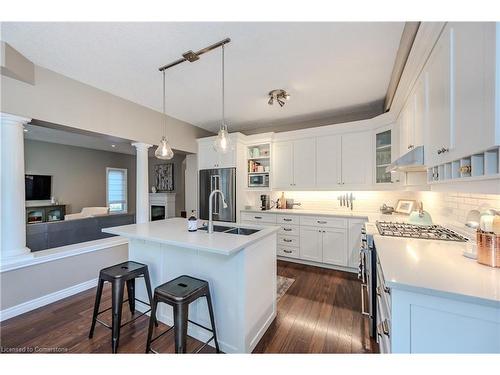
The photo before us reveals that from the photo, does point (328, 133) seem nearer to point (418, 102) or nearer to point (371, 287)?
point (418, 102)

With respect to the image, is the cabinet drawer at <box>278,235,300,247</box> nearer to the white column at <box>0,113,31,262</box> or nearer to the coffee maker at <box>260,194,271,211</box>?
the coffee maker at <box>260,194,271,211</box>

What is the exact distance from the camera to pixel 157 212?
21.9 ft

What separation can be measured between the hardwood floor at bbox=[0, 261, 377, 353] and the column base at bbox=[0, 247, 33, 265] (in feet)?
1.91

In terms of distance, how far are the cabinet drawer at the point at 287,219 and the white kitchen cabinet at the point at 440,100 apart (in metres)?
2.23

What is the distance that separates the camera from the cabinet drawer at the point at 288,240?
3555 mm

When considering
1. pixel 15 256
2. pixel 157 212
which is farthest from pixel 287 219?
pixel 157 212

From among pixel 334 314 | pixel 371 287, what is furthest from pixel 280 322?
pixel 371 287

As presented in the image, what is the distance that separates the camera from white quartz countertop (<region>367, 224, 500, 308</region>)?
82cm

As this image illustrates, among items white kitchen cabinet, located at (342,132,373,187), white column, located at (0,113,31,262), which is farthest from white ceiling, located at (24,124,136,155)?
white kitchen cabinet, located at (342,132,373,187)

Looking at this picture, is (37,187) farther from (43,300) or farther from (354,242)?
(354,242)

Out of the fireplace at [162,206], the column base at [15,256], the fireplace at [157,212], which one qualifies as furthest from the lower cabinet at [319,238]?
the fireplace at [157,212]

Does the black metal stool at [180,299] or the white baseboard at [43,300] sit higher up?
the black metal stool at [180,299]

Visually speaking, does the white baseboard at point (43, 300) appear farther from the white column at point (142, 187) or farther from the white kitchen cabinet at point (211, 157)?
the white kitchen cabinet at point (211, 157)
